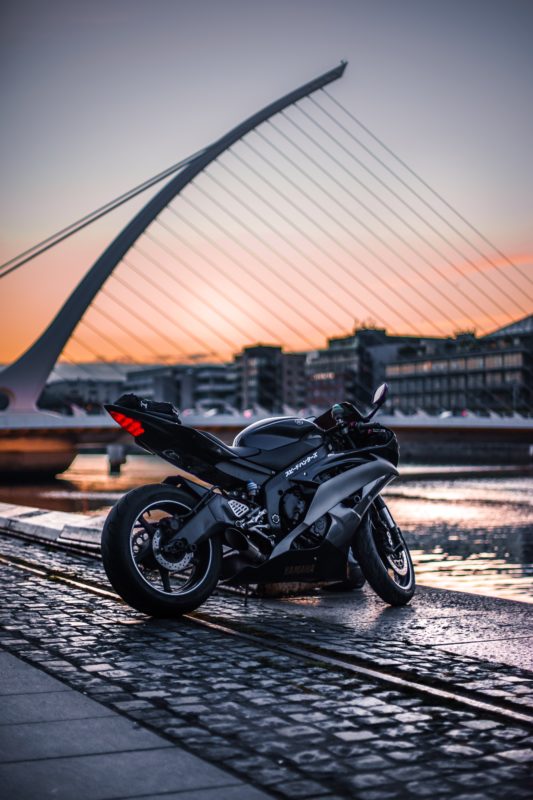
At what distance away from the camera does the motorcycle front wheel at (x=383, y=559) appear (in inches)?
281

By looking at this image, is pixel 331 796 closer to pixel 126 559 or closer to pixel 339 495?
pixel 126 559

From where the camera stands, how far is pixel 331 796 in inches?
133

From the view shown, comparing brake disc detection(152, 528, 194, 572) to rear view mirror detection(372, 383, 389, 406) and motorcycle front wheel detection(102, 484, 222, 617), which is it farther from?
rear view mirror detection(372, 383, 389, 406)

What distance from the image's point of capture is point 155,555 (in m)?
6.38

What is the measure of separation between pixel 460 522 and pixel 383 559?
22348 mm

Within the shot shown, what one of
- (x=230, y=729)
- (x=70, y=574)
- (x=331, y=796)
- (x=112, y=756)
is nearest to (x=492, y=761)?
(x=331, y=796)

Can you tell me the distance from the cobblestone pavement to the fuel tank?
0.96 m

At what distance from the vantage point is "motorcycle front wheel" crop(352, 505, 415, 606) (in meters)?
7.12

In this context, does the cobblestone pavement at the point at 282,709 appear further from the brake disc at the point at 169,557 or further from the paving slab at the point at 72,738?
the brake disc at the point at 169,557

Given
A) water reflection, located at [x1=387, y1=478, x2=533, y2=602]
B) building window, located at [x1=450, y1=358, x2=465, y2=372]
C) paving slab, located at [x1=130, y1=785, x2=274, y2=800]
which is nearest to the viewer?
paving slab, located at [x1=130, y1=785, x2=274, y2=800]

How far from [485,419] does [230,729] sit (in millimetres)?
62514

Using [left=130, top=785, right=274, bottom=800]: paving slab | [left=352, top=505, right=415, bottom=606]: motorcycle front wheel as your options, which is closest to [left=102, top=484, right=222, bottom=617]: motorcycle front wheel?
[left=352, top=505, right=415, bottom=606]: motorcycle front wheel

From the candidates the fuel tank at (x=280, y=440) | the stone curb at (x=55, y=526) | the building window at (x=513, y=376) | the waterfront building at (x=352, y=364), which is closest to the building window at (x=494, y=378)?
the building window at (x=513, y=376)

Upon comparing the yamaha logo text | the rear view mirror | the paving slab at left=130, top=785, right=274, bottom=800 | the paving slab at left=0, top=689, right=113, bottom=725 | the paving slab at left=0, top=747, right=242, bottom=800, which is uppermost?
the rear view mirror
